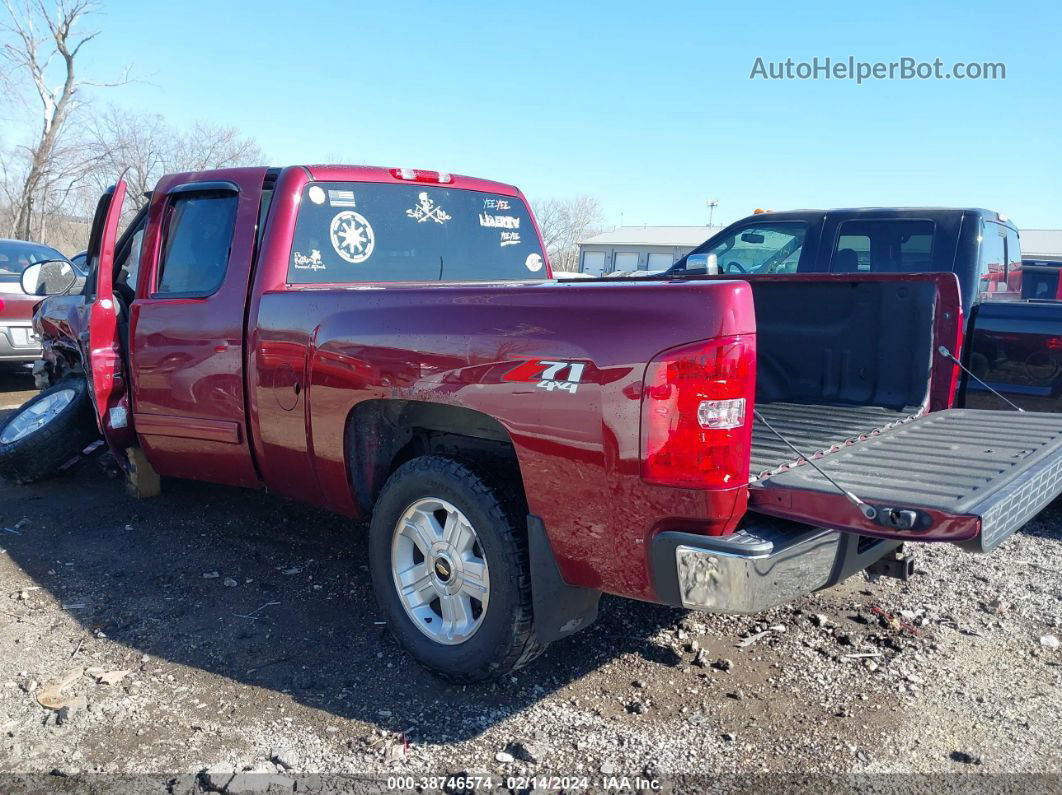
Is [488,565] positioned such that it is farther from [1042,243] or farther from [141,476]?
[1042,243]

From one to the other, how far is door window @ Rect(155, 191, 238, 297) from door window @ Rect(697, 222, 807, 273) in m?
3.79

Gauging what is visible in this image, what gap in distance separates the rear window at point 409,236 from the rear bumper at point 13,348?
6432mm

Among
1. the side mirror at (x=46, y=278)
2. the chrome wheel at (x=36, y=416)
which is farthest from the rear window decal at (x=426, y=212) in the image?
the side mirror at (x=46, y=278)

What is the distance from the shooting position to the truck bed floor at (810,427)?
3039 mm

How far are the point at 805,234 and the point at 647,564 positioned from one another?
4786mm

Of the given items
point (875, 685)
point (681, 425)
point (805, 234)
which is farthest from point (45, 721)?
point (805, 234)

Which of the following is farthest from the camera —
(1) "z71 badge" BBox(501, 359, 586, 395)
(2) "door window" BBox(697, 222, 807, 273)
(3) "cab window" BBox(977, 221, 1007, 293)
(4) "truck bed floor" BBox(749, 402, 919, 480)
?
(2) "door window" BBox(697, 222, 807, 273)

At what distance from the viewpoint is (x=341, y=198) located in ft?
13.3

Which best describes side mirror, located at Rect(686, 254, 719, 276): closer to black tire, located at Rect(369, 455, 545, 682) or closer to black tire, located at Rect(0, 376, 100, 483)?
black tire, located at Rect(369, 455, 545, 682)

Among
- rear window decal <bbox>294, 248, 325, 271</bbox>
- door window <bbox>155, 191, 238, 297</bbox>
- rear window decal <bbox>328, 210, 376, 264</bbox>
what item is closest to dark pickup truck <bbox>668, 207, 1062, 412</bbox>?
rear window decal <bbox>328, 210, 376, 264</bbox>

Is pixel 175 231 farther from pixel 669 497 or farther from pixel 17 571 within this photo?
pixel 669 497

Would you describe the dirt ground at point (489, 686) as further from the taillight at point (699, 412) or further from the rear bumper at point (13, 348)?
the rear bumper at point (13, 348)

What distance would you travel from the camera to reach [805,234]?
259 inches

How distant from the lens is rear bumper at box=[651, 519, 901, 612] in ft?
7.72
